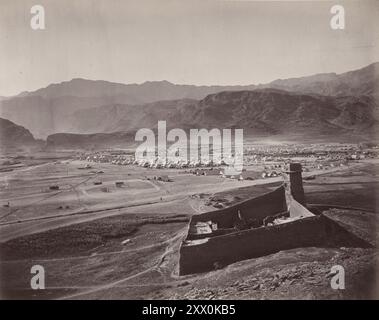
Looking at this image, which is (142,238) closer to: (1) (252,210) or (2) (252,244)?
(2) (252,244)

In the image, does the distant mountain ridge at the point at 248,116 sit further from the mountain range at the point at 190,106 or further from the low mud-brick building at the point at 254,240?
the low mud-brick building at the point at 254,240

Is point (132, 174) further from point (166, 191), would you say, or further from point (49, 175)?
point (49, 175)

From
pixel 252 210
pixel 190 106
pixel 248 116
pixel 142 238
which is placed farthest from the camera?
pixel 248 116

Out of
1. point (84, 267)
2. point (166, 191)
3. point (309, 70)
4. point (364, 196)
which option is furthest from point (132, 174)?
point (364, 196)

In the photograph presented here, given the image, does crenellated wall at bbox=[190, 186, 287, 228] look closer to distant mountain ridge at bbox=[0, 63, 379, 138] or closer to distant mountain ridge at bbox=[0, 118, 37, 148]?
distant mountain ridge at bbox=[0, 63, 379, 138]

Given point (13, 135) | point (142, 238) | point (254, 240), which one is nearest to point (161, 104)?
point (13, 135)

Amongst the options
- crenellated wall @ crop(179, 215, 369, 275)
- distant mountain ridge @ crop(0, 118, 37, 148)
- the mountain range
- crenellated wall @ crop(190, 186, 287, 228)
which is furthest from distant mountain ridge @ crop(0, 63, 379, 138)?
crenellated wall @ crop(179, 215, 369, 275)

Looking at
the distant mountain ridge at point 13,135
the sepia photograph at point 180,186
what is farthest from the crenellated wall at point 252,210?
the distant mountain ridge at point 13,135
